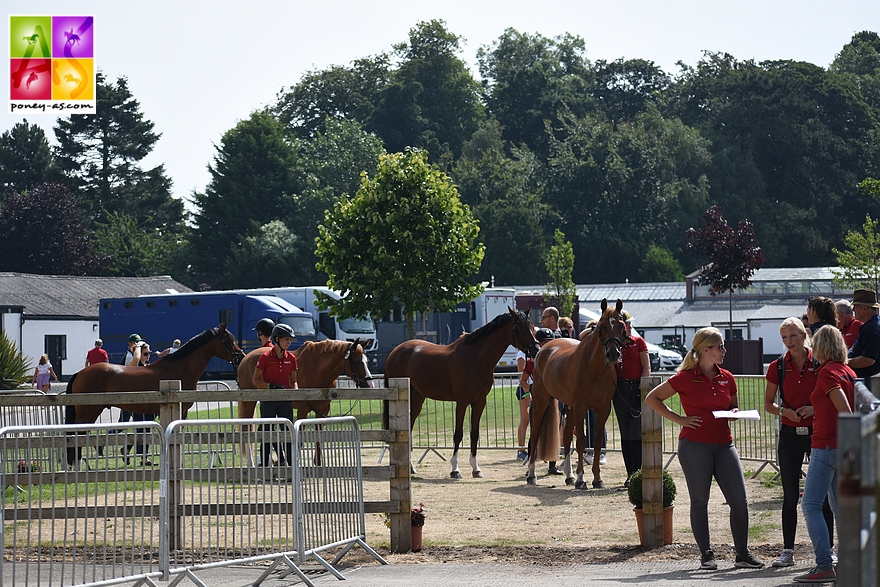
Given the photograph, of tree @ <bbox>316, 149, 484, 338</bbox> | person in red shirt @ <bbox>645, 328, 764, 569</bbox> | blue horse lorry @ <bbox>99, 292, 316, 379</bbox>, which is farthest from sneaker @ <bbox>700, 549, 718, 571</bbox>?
blue horse lorry @ <bbox>99, 292, 316, 379</bbox>

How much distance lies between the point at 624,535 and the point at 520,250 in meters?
66.5

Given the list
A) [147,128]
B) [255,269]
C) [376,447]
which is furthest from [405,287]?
[147,128]

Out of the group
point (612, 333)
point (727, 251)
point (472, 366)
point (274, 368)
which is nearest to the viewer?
point (612, 333)

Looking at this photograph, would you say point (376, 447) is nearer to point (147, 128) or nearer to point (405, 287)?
point (405, 287)

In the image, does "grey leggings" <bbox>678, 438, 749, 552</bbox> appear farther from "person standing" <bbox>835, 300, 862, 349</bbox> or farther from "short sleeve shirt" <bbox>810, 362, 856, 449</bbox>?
"person standing" <bbox>835, 300, 862, 349</bbox>

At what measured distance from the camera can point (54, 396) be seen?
33.7 feet

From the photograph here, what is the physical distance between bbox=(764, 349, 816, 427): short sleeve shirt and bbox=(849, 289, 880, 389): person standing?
1414 mm

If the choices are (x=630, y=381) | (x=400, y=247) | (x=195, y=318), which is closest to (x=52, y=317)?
(x=195, y=318)

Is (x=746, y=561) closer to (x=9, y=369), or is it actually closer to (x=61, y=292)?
(x=9, y=369)

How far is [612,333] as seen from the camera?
42.1ft

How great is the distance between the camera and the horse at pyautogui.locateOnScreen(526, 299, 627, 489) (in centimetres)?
1289

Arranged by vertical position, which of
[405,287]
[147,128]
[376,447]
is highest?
[147,128]

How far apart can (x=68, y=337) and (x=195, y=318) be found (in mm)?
11426

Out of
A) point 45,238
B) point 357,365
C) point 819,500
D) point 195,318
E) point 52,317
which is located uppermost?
point 45,238
